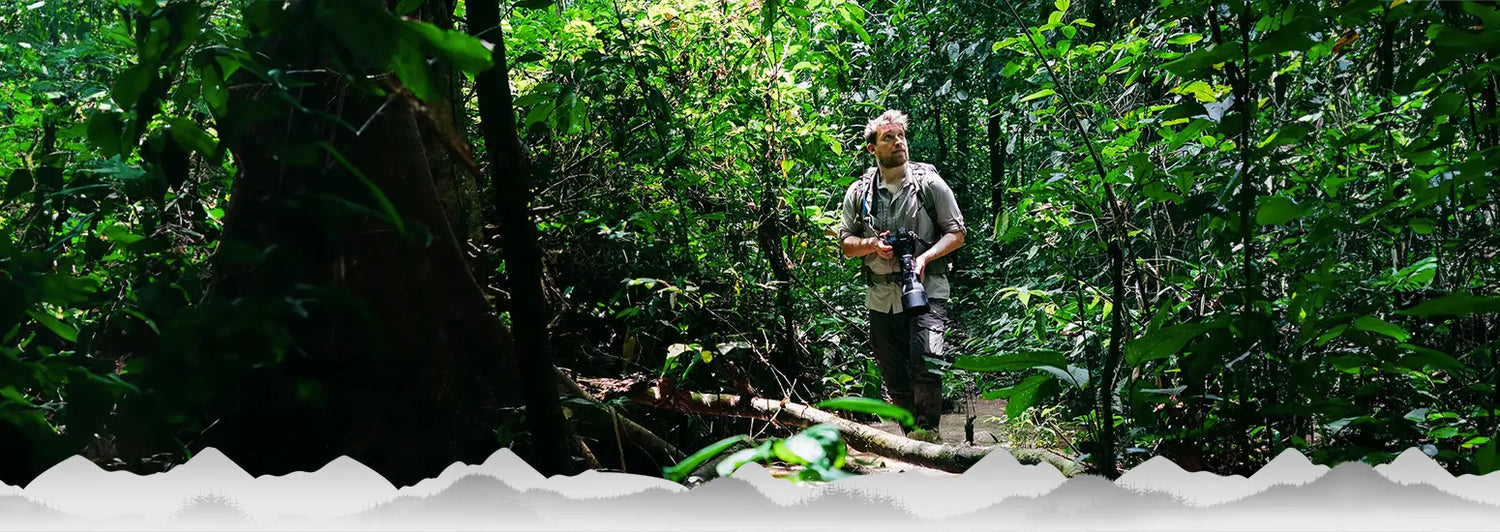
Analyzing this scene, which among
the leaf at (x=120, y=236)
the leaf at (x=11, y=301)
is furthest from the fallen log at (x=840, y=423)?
the leaf at (x=11, y=301)

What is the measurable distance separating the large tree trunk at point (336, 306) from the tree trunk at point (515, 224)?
63 millimetres

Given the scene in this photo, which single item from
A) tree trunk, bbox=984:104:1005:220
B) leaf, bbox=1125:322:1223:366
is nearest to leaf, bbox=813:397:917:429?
leaf, bbox=1125:322:1223:366

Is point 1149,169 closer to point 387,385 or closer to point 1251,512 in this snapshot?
point 1251,512

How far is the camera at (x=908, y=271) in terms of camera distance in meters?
2.21

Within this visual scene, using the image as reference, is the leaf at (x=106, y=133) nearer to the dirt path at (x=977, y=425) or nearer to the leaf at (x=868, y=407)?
the leaf at (x=868, y=407)

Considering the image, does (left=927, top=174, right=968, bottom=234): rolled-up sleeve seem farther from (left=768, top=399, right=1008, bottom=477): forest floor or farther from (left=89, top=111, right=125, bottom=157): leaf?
(left=89, top=111, right=125, bottom=157): leaf

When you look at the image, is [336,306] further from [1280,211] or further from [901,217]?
[901,217]

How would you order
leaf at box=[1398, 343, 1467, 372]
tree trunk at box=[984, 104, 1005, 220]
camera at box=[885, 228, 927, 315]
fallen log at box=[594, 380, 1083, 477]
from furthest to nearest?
tree trunk at box=[984, 104, 1005, 220], camera at box=[885, 228, 927, 315], fallen log at box=[594, 380, 1083, 477], leaf at box=[1398, 343, 1467, 372]

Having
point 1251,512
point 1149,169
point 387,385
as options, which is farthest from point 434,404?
point 1149,169

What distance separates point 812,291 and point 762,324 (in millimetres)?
353

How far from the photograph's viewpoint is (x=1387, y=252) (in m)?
1.42

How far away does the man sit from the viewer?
2.31 m

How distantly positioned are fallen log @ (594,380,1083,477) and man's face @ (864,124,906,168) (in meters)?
0.66

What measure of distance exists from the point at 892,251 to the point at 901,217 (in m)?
0.10
